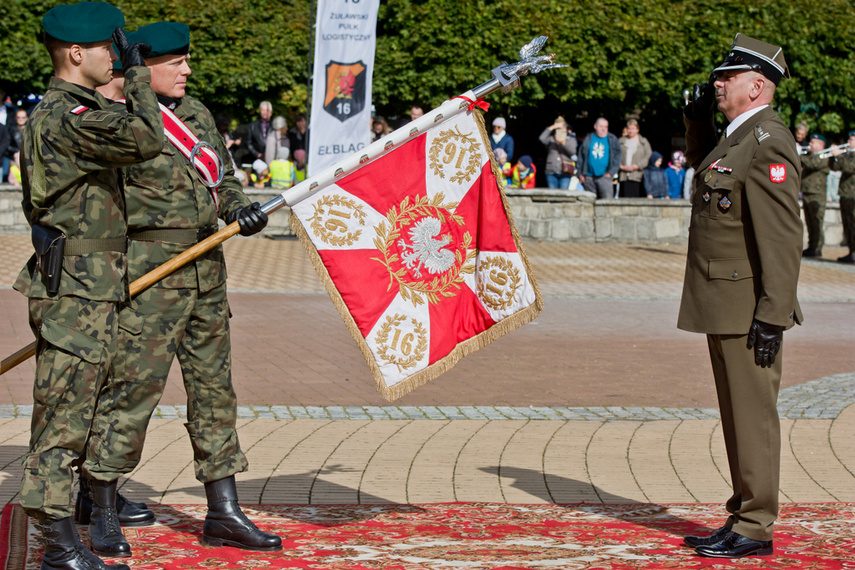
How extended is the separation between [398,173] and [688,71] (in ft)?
71.3

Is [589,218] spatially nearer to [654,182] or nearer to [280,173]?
[654,182]

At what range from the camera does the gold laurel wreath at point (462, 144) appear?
4.96 m

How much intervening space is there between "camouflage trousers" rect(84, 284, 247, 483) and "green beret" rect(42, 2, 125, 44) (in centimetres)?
98

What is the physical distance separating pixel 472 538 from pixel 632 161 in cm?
1586

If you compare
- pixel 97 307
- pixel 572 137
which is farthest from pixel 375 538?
pixel 572 137

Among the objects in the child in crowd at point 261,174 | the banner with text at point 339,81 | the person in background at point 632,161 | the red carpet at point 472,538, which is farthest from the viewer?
the person in background at point 632,161

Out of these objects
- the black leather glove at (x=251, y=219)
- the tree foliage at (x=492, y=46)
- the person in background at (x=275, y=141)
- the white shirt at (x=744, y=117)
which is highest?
the tree foliage at (x=492, y=46)

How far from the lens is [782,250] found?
14.4 ft

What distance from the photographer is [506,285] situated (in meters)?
5.01

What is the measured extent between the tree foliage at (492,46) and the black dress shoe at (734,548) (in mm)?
19999

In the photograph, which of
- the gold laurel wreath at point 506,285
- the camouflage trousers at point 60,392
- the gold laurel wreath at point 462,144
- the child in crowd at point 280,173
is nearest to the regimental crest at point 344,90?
the child in crowd at point 280,173

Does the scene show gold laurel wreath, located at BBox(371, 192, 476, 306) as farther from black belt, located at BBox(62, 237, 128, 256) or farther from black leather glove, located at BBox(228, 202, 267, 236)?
black belt, located at BBox(62, 237, 128, 256)

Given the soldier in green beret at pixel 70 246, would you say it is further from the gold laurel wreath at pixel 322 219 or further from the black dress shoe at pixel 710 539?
the black dress shoe at pixel 710 539

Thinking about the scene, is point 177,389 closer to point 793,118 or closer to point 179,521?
point 179,521
